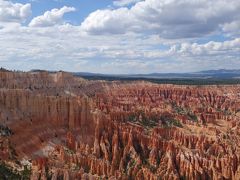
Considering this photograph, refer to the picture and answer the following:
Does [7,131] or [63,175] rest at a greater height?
[7,131]

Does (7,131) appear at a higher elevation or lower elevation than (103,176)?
higher

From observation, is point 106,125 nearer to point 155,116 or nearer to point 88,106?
point 88,106

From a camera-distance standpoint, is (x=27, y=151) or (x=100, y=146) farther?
(x=100, y=146)

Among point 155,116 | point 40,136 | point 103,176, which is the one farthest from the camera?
point 155,116

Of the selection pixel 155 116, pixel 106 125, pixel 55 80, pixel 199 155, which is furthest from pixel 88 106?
pixel 55 80

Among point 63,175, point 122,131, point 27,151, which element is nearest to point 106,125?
point 122,131

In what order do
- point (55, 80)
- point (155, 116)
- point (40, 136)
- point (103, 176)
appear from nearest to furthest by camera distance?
point (103, 176) < point (40, 136) < point (155, 116) < point (55, 80)

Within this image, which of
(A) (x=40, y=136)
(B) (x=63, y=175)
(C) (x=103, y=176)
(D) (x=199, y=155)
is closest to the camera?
(B) (x=63, y=175)

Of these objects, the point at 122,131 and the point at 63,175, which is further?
the point at 122,131

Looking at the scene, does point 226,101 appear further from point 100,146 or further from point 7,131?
point 7,131
